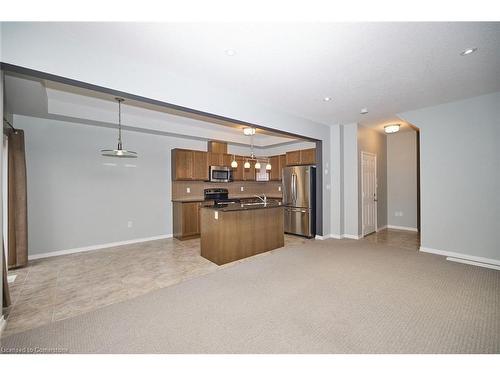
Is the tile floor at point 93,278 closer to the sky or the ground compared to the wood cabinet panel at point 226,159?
closer to the ground

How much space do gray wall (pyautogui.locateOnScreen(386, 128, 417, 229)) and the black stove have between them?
4.90 m

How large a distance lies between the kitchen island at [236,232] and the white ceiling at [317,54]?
2081 mm

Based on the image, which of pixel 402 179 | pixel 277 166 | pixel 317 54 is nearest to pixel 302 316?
pixel 317 54

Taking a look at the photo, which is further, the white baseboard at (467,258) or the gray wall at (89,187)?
the gray wall at (89,187)

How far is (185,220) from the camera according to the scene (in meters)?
5.27

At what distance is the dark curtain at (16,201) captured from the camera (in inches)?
126

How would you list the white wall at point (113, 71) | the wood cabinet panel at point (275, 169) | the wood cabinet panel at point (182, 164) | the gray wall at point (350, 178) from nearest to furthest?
the white wall at point (113, 71) < the gray wall at point (350, 178) < the wood cabinet panel at point (182, 164) < the wood cabinet panel at point (275, 169)

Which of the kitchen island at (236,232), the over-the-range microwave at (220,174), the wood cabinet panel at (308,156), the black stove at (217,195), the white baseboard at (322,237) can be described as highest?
the wood cabinet panel at (308,156)

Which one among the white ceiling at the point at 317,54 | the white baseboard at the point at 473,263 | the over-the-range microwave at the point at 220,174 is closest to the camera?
the white ceiling at the point at 317,54

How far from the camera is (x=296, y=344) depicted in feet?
5.66

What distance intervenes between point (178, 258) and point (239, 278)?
1505 millimetres

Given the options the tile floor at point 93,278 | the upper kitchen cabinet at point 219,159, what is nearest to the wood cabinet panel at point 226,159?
the upper kitchen cabinet at point 219,159

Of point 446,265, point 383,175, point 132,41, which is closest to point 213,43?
point 132,41

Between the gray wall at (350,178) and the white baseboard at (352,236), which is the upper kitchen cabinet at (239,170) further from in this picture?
the white baseboard at (352,236)
